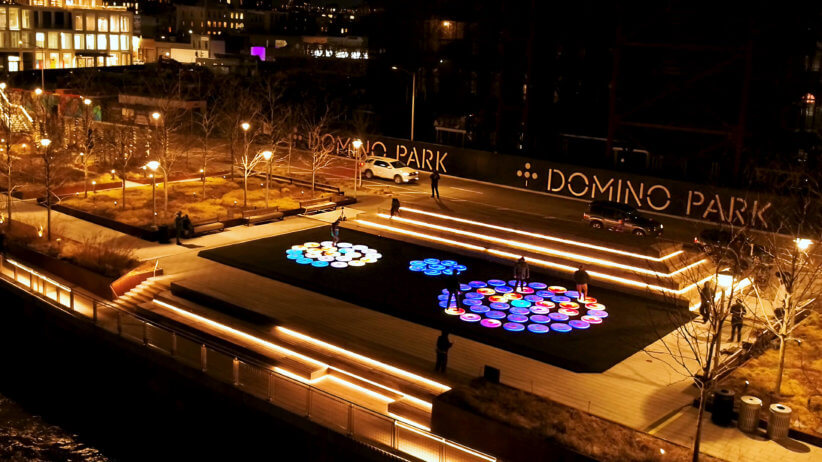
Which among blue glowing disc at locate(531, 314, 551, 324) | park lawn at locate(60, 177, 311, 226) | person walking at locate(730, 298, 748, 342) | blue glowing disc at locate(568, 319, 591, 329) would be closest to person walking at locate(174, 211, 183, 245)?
park lawn at locate(60, 177, 311, 226)

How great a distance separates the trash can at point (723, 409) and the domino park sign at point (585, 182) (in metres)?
15.4

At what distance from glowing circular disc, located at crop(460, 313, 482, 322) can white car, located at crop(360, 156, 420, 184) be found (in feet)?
76.7

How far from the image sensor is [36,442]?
2166cm

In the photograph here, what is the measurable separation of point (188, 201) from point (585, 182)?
801 inches

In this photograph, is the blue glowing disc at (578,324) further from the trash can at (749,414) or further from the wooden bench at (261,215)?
the wooden bench at (261,215)

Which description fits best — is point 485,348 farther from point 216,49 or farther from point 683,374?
point 216,49

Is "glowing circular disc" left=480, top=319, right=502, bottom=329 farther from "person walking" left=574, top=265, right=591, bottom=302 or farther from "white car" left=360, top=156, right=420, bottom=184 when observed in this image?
"white car" left=360, top=156, right=420, bottom=184

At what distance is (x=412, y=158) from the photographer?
50844mm

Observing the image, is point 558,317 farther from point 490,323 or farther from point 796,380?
point 796,380

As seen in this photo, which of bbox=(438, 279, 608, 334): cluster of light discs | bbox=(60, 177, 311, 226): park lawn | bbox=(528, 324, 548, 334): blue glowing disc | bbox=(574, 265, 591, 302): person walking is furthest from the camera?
bbox=(60, 177, 311, 226): park lawn

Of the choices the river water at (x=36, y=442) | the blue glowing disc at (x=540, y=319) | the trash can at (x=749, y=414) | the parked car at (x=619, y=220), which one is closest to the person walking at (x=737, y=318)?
the blue glowing disc at (x=540, y=319)

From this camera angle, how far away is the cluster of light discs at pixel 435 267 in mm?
29150

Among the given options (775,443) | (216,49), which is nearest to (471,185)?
(775,443)

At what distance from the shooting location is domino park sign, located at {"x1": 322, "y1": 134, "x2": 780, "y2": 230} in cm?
3712
